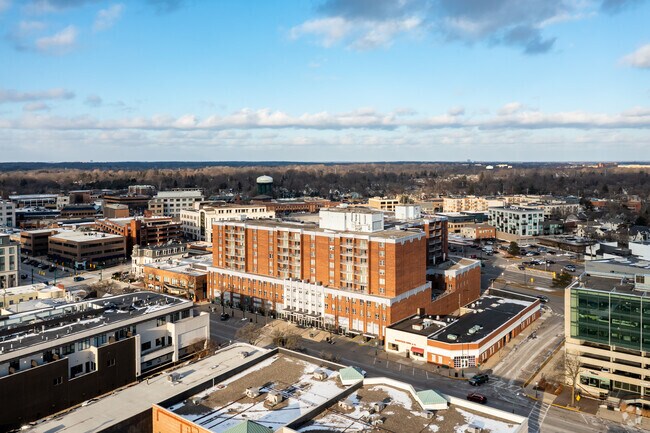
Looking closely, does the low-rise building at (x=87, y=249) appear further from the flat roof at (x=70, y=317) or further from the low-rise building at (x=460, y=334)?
the low-rise building at (x=460, y=334)

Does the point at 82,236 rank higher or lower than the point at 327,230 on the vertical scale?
lower

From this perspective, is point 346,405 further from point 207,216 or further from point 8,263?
point 207,216

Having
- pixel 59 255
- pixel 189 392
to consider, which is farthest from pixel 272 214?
pixel 189 392

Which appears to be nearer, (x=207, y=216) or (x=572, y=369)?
(x=572, y=369)

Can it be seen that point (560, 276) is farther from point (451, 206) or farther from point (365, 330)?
point (451, 206)

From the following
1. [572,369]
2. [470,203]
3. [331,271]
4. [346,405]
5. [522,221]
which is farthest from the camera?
[470,203]

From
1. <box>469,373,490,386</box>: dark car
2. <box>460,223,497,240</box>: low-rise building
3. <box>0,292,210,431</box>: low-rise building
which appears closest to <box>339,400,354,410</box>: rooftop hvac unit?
<box>0,292,210,431</box>: low-rise building

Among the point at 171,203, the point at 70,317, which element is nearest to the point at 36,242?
the point at 171,203
